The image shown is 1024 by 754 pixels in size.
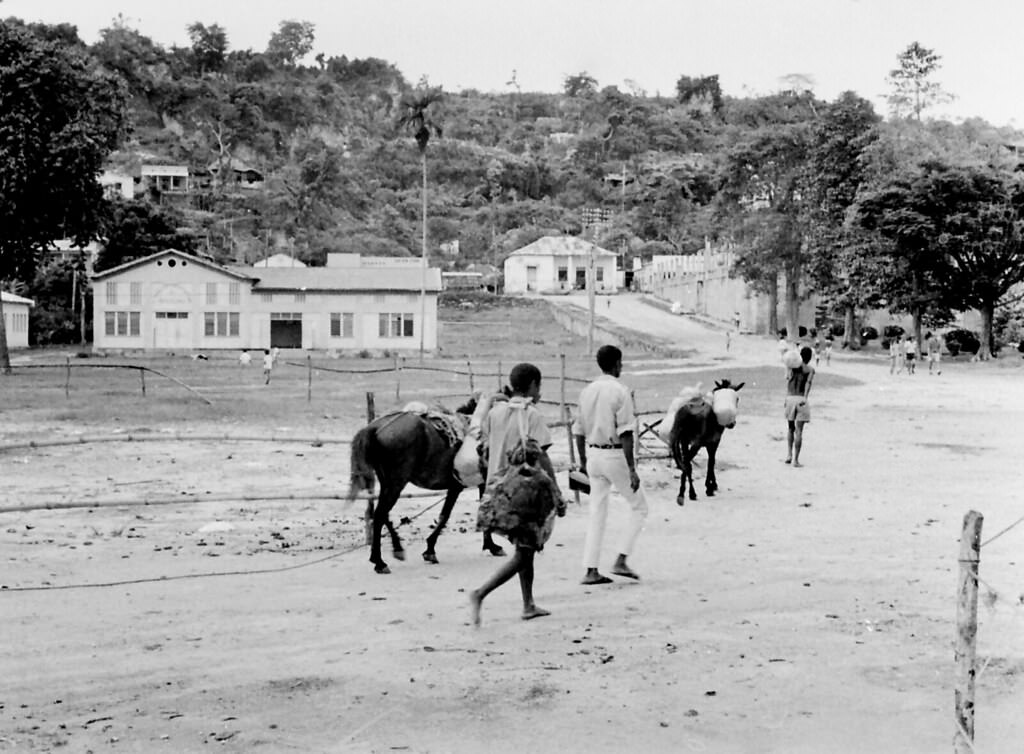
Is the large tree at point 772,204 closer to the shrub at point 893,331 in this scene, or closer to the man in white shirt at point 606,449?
the shrub at point 893,331

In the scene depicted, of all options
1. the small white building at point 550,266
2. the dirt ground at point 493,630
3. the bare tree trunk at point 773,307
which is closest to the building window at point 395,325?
the bare tree trunk at point 773,307

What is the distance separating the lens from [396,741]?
5.52 m

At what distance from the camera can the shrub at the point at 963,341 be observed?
50763 mm

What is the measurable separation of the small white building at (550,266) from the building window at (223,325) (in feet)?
144

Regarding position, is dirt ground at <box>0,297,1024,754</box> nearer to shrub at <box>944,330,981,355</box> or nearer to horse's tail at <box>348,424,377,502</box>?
horse's tail at <box>348,424,377,502</box>

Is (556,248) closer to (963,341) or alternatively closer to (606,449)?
(963,341)

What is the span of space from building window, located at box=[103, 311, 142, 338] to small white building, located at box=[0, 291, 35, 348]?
5867 millimetres

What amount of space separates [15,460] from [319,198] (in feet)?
302

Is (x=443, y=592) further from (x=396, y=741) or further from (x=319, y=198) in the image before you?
(x=319, y=198)

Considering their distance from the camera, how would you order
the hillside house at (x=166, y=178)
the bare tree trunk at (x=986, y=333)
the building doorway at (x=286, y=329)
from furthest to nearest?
1. the hillside house at (x=166, y=178)
2. the building doorway at (x=286, y=329)
3. the bare tree trunk at (x=986, y=333)

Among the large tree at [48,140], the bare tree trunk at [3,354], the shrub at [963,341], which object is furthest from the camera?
the shrub at [963,341]

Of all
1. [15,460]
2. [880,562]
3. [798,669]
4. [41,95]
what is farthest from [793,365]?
[41,95]

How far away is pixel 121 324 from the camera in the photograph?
176 feet

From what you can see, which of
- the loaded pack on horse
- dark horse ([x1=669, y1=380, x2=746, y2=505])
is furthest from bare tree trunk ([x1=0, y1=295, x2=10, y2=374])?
dark horse ([x1=669, y1=380, x2=746, y2=505])
